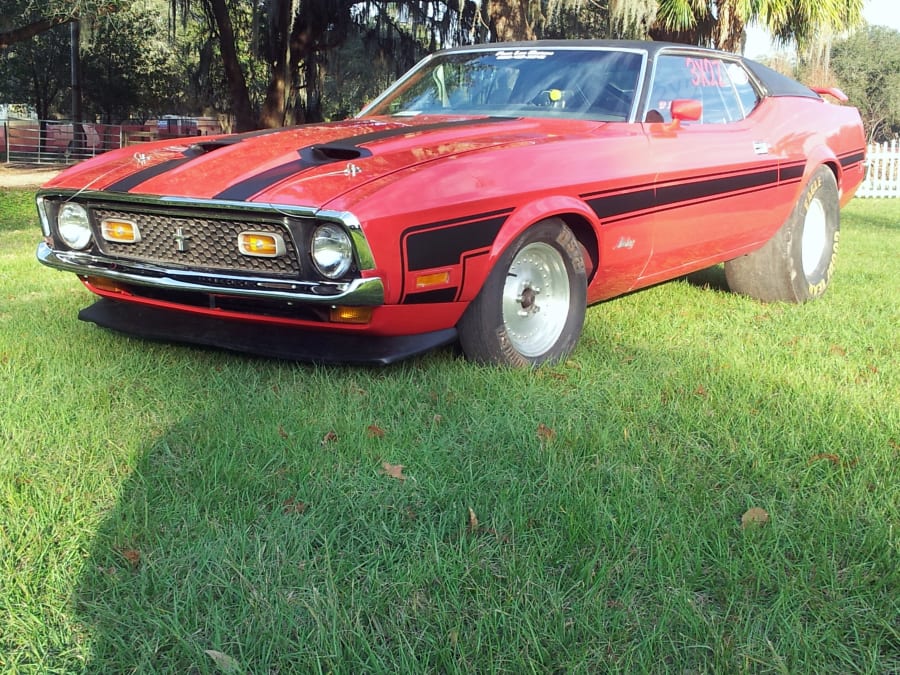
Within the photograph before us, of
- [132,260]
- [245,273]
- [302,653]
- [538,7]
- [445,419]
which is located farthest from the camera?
[538,7]

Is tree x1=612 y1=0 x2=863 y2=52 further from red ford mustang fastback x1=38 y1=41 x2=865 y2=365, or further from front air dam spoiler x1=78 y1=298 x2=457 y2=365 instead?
front air dam spoiler x1=78 y1=298 x2=457 y2=365

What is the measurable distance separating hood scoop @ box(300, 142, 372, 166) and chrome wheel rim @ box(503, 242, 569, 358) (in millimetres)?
764

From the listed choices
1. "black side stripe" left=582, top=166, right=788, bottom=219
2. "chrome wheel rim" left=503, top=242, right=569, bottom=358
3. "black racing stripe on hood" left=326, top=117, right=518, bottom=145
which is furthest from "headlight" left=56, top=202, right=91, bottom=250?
"black side stripe" left=582, top=166, right=788, bottom=219

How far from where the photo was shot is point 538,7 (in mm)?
11773

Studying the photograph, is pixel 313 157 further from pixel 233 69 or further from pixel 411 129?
pixel 233 69

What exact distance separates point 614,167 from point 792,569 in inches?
87.4

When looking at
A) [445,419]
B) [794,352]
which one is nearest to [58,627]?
[445,419]

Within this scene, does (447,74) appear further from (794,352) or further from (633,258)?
(794,352)

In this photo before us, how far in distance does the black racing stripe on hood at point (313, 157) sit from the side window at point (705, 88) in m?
1.06

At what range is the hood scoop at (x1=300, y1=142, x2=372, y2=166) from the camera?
3.37 meters

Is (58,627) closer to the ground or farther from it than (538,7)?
closer to the ground

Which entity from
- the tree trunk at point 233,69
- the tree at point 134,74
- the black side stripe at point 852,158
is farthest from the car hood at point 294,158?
the tree at point 134,74

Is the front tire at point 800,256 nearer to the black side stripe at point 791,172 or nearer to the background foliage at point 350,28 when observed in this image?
the black side stripe at point 791,172

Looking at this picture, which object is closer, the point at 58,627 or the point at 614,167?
the point at 58,627
